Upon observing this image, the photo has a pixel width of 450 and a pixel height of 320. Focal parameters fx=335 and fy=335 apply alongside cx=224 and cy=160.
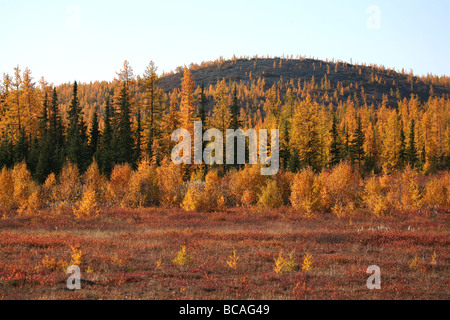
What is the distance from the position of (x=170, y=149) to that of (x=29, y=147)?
21.8m

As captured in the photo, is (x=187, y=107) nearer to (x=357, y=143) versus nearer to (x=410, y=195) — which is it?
(x=410, y=195)

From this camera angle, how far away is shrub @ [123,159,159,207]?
3347 cm

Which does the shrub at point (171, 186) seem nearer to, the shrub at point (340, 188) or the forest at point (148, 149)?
the forest at point (148, 149)

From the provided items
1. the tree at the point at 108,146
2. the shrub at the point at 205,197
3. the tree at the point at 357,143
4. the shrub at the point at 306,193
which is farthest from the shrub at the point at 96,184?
the tree at the point at 357,143

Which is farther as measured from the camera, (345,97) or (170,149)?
(345,97)

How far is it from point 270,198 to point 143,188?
13.4 meters

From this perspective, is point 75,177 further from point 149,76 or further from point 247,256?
point 247,256

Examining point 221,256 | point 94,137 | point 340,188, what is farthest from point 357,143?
point 221,256

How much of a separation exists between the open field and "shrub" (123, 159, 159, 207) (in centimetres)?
589

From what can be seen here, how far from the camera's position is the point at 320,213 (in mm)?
29812

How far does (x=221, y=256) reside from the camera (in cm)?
1495

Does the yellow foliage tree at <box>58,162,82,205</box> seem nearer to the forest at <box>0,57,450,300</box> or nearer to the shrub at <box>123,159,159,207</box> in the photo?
the forest at <box>0,57,450,300</box>

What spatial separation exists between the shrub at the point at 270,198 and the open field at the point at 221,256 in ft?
15.1
